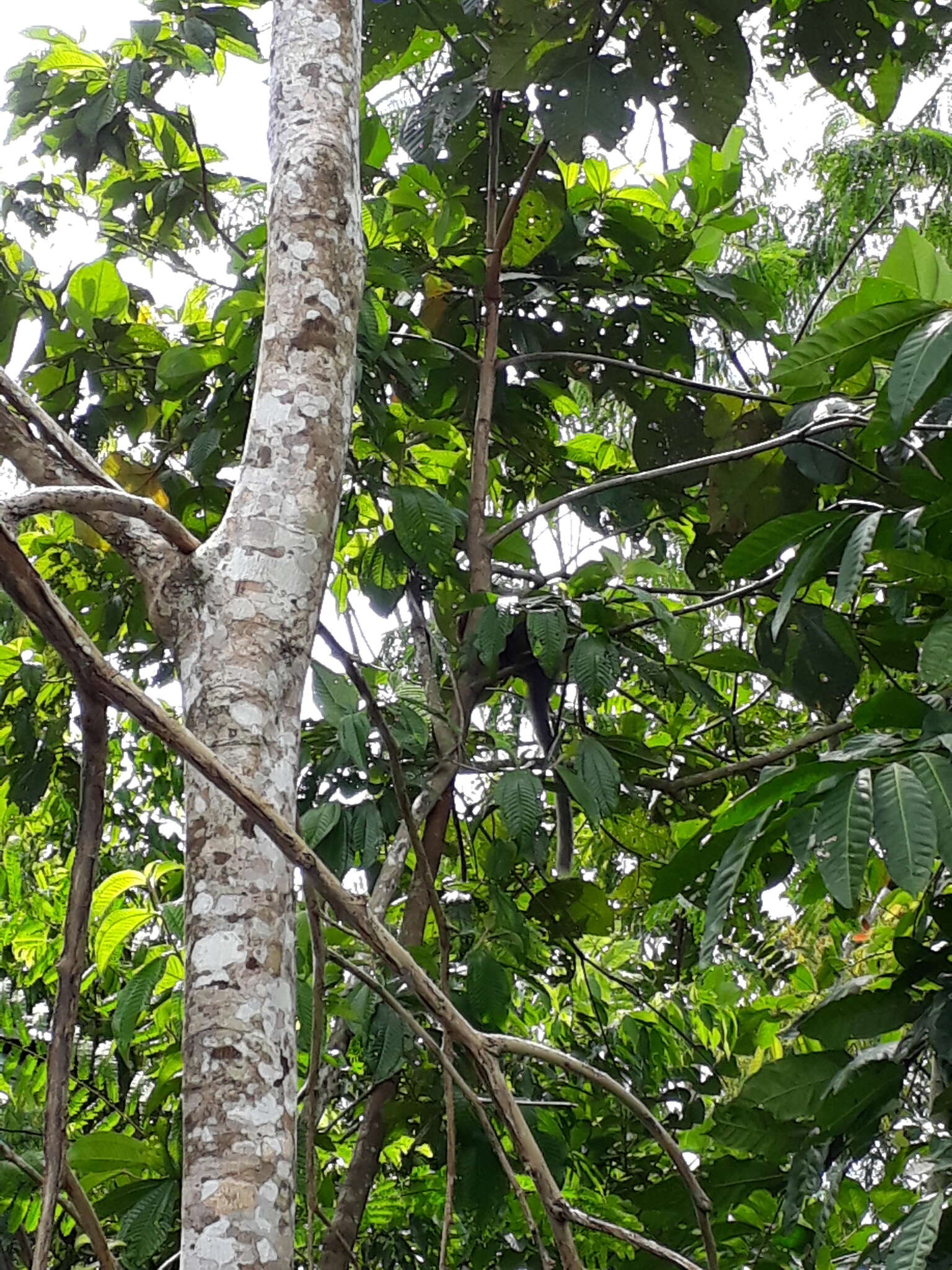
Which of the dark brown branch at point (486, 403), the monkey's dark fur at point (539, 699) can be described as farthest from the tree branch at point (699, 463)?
the monkey's dark fur at point (539, 699)

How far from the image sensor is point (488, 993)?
1.34 m

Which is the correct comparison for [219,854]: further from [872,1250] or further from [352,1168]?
[352,1168]

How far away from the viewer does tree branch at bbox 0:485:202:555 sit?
58 cm

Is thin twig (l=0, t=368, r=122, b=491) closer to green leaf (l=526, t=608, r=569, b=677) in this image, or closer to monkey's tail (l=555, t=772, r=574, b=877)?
green leaf (l=526, t=608, r=569, b=677)

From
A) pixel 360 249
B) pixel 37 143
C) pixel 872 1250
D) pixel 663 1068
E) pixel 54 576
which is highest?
pixel 37 143

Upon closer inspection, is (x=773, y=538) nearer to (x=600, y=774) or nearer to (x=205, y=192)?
(x=600, y=774)

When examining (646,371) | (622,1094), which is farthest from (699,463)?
(622,1094)

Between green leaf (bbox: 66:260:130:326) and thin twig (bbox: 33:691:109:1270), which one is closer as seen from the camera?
thin twig (bbox: 33:691:109:1270)

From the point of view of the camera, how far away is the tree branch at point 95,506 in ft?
1.90

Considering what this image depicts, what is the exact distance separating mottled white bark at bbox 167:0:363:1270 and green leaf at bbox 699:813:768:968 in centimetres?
32

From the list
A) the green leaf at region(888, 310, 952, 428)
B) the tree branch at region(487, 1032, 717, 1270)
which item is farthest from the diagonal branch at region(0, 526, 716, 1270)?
the green leaf at region(888, 310, 952, 428)

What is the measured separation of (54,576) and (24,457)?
1237 mm

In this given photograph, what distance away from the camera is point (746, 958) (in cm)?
248

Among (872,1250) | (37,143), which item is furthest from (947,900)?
(37,143)
